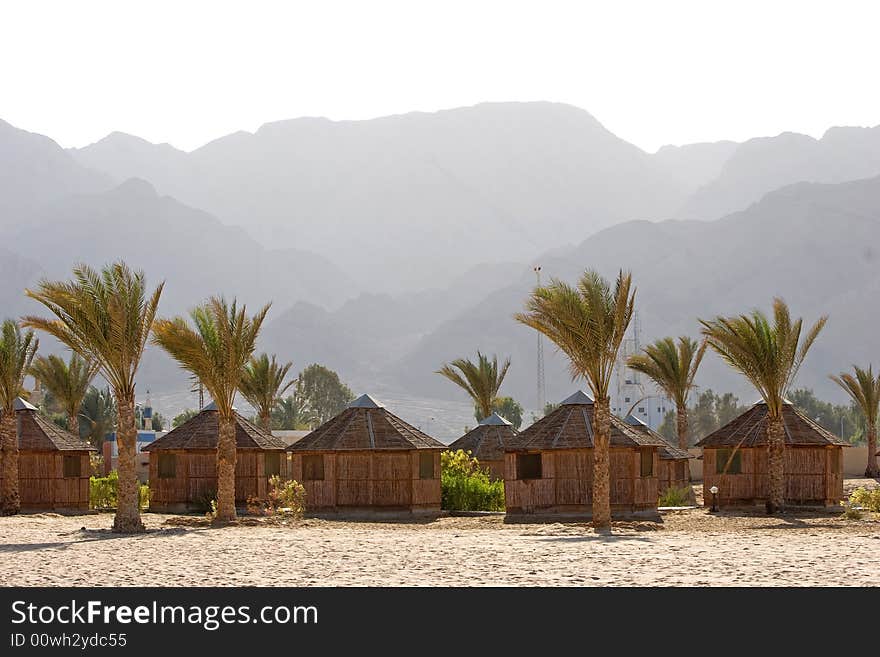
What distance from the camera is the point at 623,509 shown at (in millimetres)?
26984

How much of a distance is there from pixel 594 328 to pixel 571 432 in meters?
6.14

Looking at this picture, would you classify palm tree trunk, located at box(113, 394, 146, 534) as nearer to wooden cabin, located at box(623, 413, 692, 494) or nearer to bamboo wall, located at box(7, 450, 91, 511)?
bamboo wall, located at box(7, 450, 91, 511)

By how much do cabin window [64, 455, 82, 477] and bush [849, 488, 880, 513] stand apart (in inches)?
748

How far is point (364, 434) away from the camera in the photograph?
28.5m

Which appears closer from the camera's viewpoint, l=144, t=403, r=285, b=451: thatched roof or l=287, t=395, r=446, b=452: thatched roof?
l=287, t=395, r=446, b=452: thatched roof

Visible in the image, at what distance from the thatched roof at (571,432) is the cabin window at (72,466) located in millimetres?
11626

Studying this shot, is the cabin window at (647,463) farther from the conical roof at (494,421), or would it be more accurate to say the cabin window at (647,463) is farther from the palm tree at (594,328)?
the conical roof at (494,421)

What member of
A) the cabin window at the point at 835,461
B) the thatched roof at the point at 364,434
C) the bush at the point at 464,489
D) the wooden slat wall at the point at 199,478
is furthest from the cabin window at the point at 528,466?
the cabin window at the point at 835,461

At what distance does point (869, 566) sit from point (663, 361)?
26.9 meters

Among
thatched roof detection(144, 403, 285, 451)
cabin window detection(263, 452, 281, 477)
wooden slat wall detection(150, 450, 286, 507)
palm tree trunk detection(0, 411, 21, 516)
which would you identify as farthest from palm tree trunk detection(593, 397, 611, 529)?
palm tree trunk detection(0, 411, 21, 516)

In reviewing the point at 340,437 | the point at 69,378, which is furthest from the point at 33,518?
the point at 69,378

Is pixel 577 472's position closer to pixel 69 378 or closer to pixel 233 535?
pixel 233 535

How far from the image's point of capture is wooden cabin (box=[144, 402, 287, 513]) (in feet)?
102

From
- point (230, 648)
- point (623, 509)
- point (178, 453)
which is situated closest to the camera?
point (230, 648)
